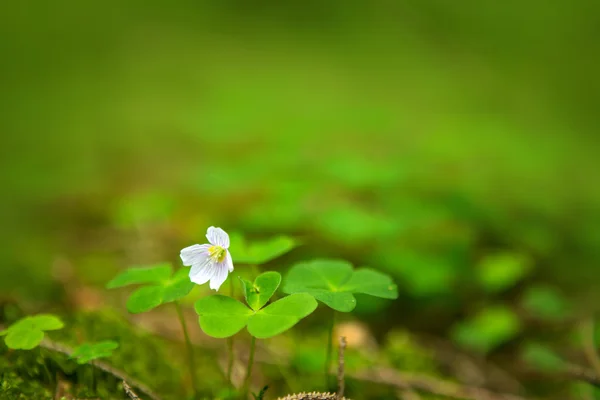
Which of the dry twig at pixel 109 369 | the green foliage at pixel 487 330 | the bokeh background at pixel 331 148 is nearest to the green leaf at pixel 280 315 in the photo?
the dry twig at pixel 109 369

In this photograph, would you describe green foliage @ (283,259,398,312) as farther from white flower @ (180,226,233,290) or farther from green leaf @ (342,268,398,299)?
white flower @ (180,226,233,290)

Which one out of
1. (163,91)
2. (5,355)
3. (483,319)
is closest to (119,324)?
(5,355)

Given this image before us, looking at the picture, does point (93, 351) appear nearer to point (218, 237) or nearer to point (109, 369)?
point (109, 369)

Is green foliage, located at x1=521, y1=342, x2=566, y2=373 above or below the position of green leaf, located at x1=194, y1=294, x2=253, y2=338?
below

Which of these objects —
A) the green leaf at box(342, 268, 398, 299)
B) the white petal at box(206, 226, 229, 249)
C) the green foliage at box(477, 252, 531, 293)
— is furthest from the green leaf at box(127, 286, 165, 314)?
the green foliage at box(477, 252, 531, 293)

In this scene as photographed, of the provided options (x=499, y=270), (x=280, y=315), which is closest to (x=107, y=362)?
(x=280, y=315)

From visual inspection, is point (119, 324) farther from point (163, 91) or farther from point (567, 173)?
point (163, 91)
